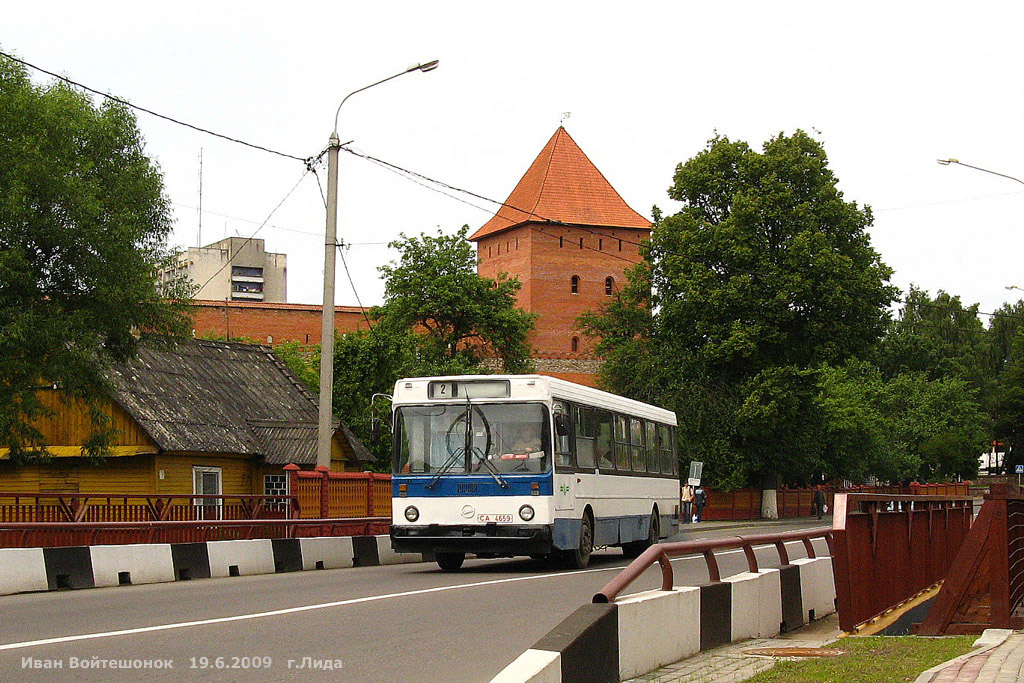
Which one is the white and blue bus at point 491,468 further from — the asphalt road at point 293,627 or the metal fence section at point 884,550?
the metal fence section at point 884,550

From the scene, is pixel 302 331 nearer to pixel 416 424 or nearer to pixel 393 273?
pixel 393 273

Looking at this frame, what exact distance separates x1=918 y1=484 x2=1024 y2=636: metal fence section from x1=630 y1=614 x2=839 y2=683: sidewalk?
1.84 m

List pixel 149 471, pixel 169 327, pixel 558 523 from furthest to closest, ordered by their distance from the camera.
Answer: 1. pixel 149 471
2. pixel 169 327
3. pixel 558 523

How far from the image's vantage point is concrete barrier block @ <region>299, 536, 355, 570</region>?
21547mm

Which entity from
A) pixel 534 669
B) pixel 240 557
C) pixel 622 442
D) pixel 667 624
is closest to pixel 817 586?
pixel 667 624

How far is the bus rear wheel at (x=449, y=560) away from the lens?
2058cm

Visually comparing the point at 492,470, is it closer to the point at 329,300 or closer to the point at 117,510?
the point at 329,300

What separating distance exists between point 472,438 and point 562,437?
51.9 inches

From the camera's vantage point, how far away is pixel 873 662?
944 cm

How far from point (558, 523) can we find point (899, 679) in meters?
10.7

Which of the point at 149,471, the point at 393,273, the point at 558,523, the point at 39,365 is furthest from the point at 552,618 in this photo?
the point at 393,273

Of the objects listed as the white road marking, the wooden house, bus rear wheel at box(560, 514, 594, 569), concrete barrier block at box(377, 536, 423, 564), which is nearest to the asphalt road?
the white road marking

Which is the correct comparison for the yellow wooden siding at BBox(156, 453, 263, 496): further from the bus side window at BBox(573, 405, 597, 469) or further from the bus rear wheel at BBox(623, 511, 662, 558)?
the bus side window at BBox(573, 405, 597, 469)

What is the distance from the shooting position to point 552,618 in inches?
491
